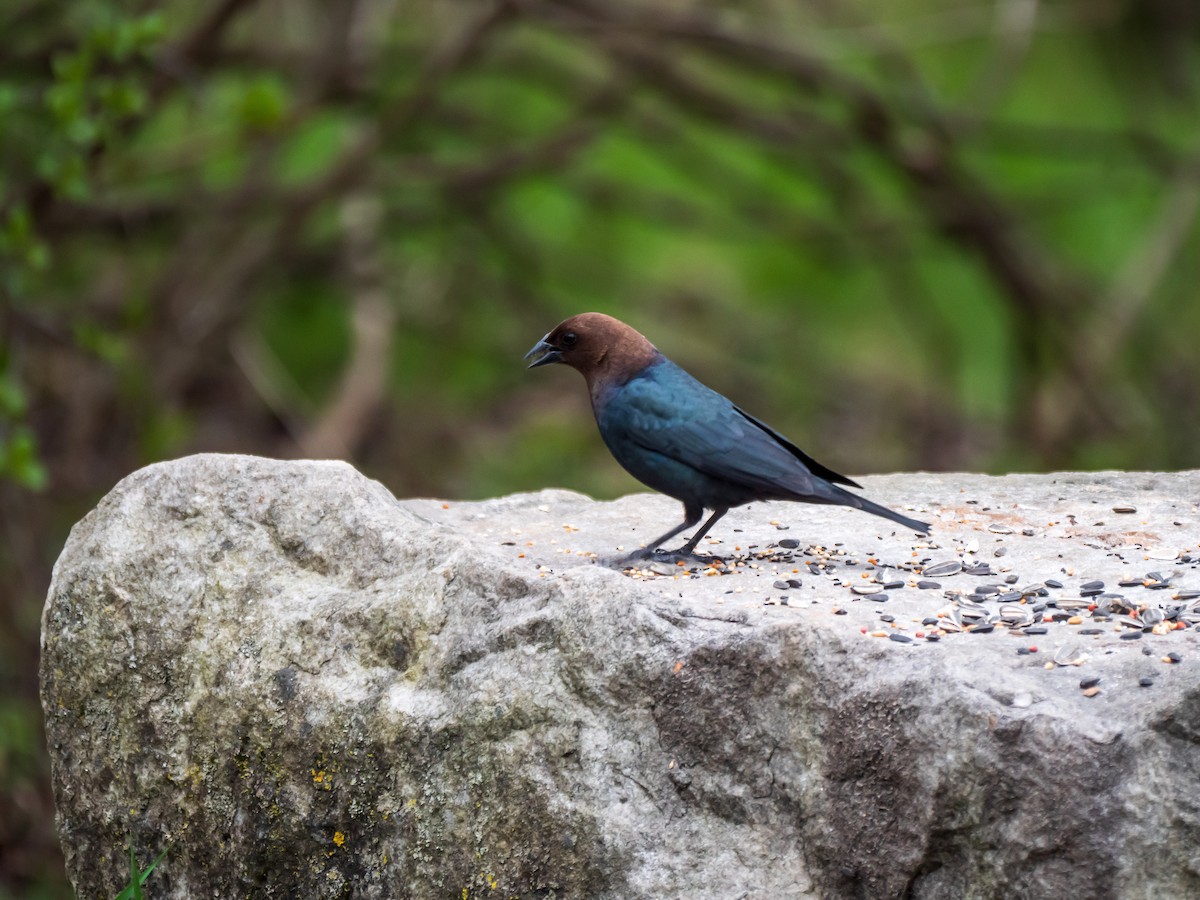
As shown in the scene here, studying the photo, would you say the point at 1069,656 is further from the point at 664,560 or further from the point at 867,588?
the point at 664,560

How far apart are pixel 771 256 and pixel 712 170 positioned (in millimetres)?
2054

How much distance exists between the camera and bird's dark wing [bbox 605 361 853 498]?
154 inches

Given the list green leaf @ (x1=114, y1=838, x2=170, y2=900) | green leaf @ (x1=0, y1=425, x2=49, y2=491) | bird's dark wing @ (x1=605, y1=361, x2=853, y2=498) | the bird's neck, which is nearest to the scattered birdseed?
bird's dark wing @ (x1=605, y1=361, x2=853, y2=498)

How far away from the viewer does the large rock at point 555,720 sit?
2.70m

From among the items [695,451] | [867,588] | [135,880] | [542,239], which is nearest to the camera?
[135,880]

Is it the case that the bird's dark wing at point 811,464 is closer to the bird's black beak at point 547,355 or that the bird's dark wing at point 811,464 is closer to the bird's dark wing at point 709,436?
the bird's dark wing at point 709,436

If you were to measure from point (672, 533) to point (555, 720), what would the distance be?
110 centimetres

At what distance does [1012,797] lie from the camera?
106 inches

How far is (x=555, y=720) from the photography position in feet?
9.78

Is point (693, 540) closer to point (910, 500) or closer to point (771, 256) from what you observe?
point (910, 500)

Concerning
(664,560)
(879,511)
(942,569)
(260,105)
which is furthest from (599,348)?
(260,105)

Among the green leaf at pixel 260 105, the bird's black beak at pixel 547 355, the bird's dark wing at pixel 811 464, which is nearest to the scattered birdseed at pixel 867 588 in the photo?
the bird's dark wing at pixel 811 464

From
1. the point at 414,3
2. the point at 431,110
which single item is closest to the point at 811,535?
the point at 431,110

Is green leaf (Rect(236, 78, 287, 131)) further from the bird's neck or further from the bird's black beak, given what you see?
the bird's neck
